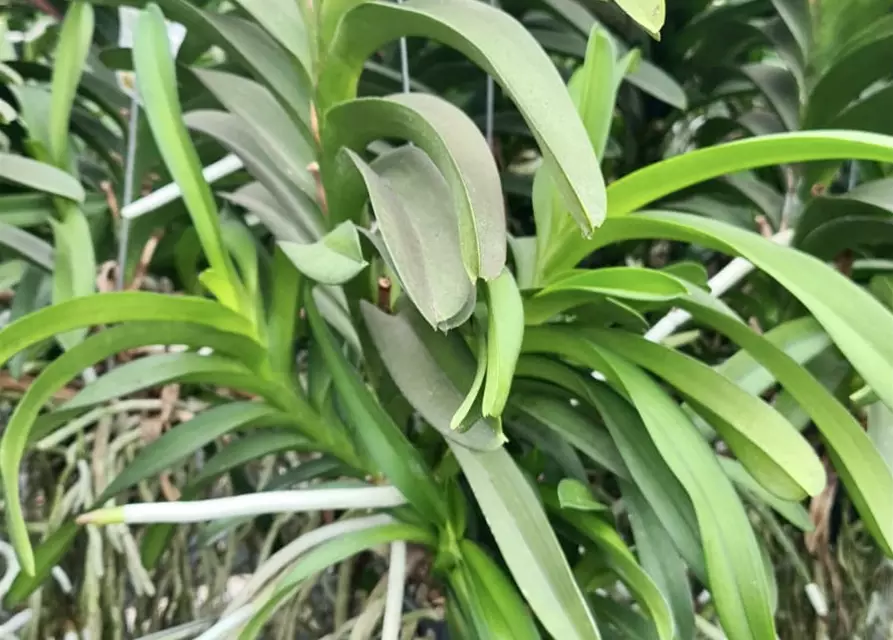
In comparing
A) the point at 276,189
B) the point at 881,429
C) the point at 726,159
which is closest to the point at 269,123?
the point at 276,189

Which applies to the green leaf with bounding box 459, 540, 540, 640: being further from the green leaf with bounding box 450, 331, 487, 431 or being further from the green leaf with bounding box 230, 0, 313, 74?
the green leaf with bounding box 230, 0, 313, 74

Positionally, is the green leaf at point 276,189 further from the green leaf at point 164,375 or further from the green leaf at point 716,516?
the green leaf at point 716,516

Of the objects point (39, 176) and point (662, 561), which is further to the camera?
point (39, 176)

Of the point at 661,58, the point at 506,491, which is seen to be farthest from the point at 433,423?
the point at 661,58

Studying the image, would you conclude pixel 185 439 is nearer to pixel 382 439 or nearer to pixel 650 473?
pixel 382 439

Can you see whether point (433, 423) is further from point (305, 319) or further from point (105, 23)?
point (105, 23)

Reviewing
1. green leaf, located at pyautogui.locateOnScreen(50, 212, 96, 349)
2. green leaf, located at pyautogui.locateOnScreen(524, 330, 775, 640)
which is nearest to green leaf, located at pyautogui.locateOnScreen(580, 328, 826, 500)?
green leaf, located at pyautogui.locateOnScreen(524, 330, 775, 640)
